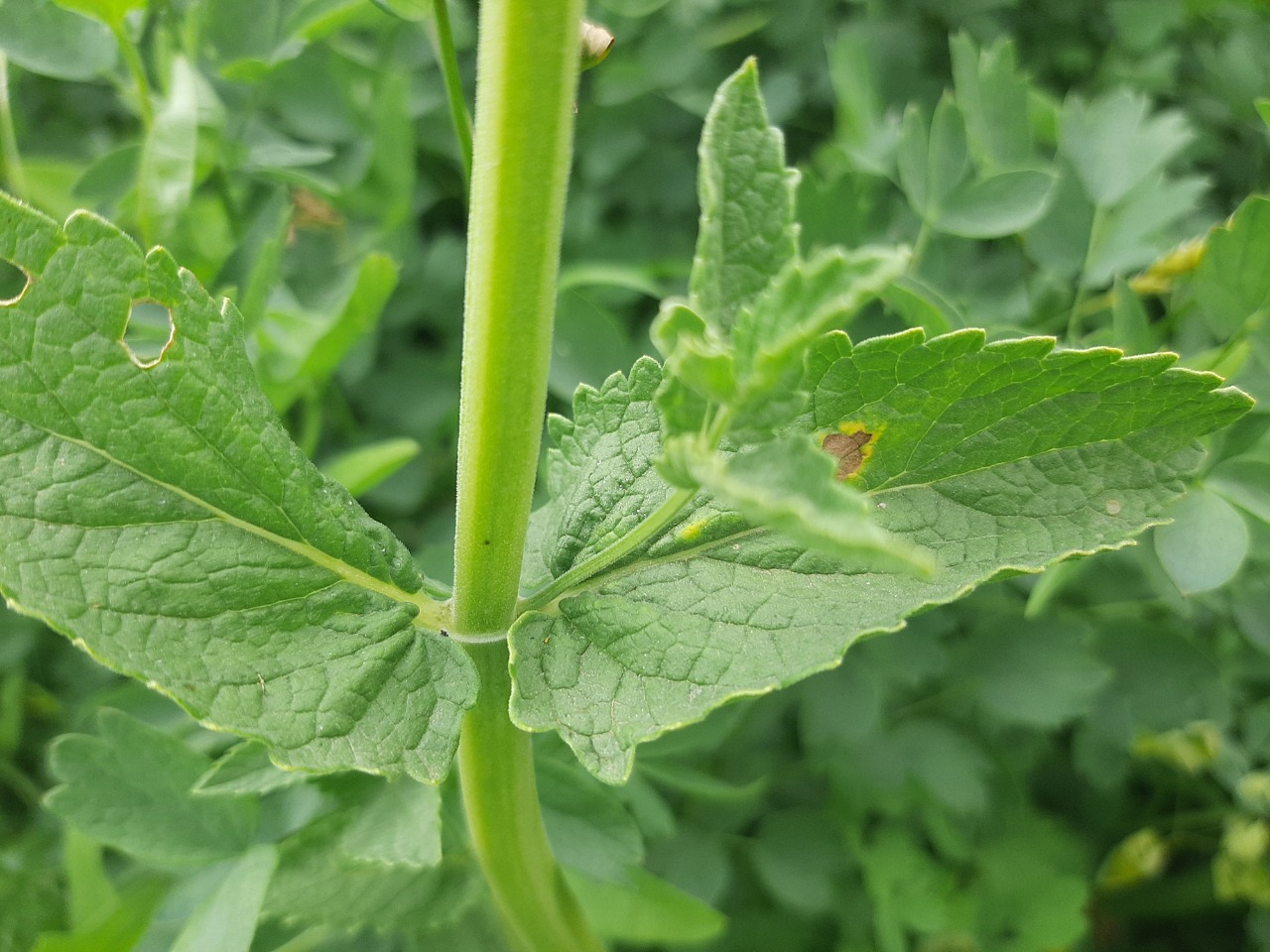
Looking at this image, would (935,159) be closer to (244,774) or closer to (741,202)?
(741,202)

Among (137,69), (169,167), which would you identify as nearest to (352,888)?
(169,167)

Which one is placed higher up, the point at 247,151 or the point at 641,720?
the point at 247,151

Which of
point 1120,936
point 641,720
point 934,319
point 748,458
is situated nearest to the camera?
point 748,458

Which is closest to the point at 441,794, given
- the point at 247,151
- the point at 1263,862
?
the point at 247,151

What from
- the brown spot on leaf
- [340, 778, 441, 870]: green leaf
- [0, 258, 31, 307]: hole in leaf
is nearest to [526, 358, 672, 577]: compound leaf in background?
the brown spot on leaf

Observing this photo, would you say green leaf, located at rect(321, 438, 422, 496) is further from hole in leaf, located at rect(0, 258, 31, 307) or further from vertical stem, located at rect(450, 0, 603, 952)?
hole in leaf, located at rect(0, 258, 31, 307)

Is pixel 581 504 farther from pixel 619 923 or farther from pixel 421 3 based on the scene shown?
pixel 619 923
